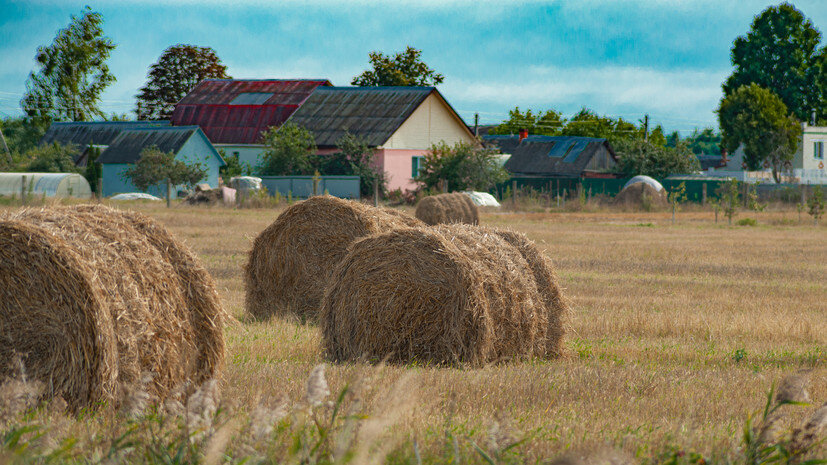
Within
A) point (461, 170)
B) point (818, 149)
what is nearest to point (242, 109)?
point (461, 170)

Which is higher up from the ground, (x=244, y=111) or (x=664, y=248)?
(x=244, y=111)

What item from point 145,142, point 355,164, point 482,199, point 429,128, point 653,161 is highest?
point 429,128

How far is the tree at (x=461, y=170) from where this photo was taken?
5022 centimetres

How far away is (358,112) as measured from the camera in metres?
55.5

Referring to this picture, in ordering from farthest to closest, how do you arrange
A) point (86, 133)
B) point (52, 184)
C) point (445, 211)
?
point (86, 133) → point (52, 184) → point (445, 211)

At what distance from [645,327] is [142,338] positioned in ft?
21.9

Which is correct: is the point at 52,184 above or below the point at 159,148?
below

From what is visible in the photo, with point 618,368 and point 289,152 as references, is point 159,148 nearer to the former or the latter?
point 289,152

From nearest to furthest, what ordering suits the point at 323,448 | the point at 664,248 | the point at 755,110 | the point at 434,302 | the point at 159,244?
the point at 323,448, the point at 159,244, the point at 434,302, the point at 664,248, the point at 755,110

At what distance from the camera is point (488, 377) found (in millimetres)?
7855

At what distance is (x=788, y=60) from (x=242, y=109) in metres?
45.1

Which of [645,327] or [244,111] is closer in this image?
[645,327]

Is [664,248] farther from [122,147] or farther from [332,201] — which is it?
[122,147]

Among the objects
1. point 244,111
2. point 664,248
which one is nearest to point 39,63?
point 244,111
